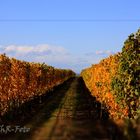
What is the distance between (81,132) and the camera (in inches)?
71.1

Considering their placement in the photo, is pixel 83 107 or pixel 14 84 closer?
pixel 14 84

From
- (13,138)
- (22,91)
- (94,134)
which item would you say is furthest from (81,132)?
(22,91)

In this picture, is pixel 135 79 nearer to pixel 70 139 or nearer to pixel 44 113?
pixel 70 139

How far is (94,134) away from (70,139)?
0.43 feet

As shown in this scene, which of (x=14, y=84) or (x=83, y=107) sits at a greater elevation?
(x=14, y=84)

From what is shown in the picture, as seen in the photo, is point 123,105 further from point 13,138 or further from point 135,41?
point 13,138

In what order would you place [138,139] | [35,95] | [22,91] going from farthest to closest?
[35,95] → [22,91] → [138,139]

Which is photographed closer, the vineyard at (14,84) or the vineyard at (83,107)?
the vineyard at (83,107)

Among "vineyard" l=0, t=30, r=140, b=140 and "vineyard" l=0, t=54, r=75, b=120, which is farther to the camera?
"vineyard" l=0, t=54, r=75, b=120

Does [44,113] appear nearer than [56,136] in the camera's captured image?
No

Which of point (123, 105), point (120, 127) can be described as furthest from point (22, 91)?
point (120, 127)

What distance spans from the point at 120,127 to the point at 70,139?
0.29 meters

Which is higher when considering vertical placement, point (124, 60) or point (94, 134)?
point (124, 60)

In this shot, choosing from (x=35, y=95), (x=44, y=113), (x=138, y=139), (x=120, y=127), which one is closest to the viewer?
(x=138, y=139)
